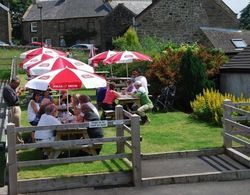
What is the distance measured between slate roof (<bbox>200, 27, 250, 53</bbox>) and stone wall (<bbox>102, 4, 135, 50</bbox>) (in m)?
14.1

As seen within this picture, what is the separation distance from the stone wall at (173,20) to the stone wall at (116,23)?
13.0 meters

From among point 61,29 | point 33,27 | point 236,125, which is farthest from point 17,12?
point 236,125

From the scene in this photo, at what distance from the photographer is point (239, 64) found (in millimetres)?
20797

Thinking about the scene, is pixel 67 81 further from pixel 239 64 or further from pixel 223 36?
pixel 223 36

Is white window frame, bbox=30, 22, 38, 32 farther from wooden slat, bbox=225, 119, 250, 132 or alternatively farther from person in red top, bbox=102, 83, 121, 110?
wooden slat, bbox=225, 119, 250, 132

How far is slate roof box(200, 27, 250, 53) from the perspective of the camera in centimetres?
3997

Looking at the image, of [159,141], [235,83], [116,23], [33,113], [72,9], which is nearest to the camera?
[33,113]

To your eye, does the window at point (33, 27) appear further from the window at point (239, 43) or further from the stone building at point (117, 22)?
the window at point (239, 43)

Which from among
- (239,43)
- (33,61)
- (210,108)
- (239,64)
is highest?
(239,43)

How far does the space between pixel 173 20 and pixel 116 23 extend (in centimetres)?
1431

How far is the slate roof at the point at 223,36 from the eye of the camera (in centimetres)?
3997

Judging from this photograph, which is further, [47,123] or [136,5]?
[136,5]

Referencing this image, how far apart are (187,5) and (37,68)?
2802cm

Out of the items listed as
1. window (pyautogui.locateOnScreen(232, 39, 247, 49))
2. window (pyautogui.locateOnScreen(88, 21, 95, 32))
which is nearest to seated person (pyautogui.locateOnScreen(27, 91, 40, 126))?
window (pyautogui.locateOnScreen(232, 39, 247, 49))
